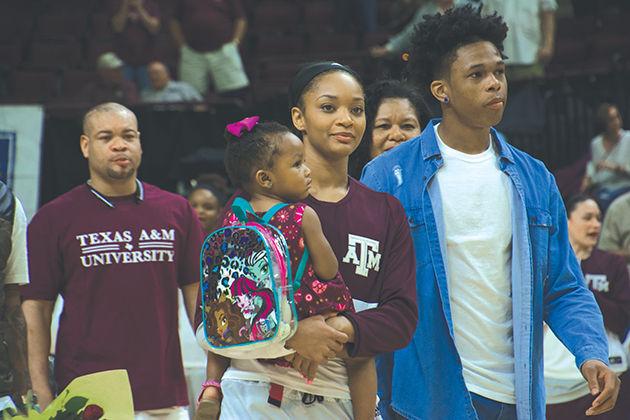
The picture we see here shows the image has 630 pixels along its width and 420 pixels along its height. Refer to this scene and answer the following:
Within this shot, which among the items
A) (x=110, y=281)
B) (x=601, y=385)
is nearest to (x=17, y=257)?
(x=110, y=281)

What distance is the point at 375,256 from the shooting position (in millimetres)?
4156

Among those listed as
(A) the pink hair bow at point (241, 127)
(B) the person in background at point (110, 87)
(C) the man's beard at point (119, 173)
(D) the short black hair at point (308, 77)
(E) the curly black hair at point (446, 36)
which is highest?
(B) the person in background at point (110, 87)

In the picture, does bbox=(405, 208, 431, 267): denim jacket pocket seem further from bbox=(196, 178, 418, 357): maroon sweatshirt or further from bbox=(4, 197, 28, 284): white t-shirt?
bbox=(4, 197, 28, 284): white t-shirt

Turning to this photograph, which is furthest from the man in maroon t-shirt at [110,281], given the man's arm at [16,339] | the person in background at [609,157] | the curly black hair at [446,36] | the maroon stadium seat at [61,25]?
the maroon stadium seat at [61,25]

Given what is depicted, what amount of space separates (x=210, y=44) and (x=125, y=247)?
8184 millimetres

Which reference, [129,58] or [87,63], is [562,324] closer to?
[129,58]

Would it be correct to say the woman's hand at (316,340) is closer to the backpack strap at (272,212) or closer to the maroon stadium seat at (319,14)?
the backpack strap at (272,212)

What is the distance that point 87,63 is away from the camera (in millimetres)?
15445

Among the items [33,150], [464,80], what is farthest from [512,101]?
[464,80]

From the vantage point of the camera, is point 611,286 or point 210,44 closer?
point 611,286

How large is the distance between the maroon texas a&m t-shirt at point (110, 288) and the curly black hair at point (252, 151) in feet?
7.14

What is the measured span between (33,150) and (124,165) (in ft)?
15.3

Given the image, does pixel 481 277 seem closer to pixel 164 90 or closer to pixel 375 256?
pixel 375 256

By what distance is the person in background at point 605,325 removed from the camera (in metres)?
8.09
